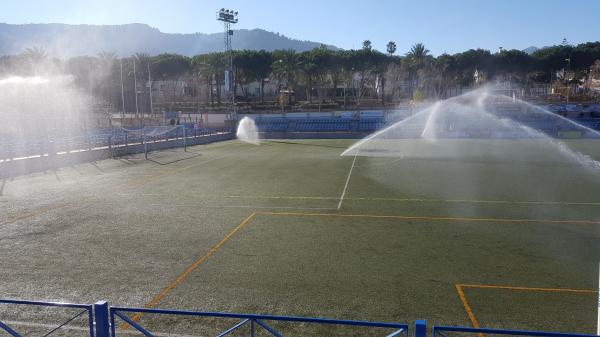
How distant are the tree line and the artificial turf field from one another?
8090 centimetres

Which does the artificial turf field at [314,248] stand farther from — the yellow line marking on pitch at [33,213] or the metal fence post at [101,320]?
the metal fence post at [101,320]

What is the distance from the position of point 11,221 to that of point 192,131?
47.9m

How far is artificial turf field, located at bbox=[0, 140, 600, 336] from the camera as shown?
10023 mm

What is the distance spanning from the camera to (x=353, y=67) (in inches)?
4215

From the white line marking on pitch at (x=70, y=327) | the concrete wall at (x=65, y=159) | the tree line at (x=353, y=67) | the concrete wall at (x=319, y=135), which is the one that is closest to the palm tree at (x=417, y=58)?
the tree line at (x=353, y=67)

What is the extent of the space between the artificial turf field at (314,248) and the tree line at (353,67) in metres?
80.9

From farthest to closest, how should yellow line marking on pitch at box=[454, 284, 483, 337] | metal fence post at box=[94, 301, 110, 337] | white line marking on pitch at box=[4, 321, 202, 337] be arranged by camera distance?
1. yellow line marking on pitch at box=[454, 284, 483, 337]
2. white line marking on pitch at box=[4, 321, 202, 337]
3. metal fence post at box=[94, 301, 110, 337]

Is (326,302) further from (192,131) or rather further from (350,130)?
(350,130)

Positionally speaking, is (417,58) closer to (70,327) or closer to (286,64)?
(286,64)

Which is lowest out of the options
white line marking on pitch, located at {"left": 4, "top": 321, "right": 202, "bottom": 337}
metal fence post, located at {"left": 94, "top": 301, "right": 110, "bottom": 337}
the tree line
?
white line marking on pitch, located at {"left": 4, "top": 321, "right": 202, "bottom": 337}

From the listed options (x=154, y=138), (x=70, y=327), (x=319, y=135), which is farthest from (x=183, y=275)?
(x=319, y=135)

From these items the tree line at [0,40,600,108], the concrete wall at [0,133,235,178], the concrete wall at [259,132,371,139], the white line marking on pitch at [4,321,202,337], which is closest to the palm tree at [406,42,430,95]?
the tree line at [0,40,600,108]

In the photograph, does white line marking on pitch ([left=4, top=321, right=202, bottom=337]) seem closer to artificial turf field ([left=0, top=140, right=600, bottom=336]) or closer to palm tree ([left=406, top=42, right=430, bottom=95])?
artificial turf field ([left=0, top=140, right=600, bottom=336])

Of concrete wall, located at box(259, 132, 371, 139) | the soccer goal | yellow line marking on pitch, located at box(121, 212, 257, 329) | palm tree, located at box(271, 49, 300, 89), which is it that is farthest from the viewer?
palm tree, located at box(271, 49, 300, 89)
